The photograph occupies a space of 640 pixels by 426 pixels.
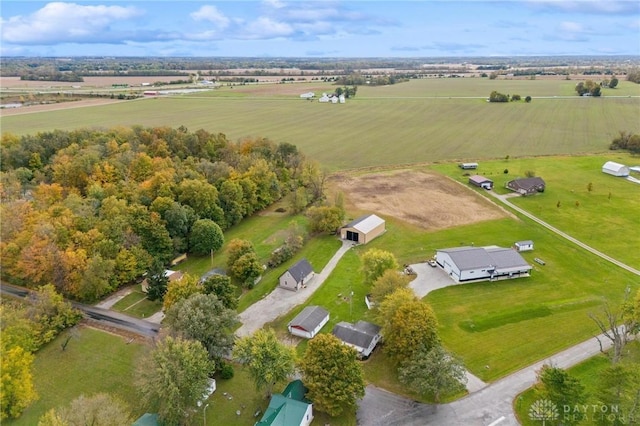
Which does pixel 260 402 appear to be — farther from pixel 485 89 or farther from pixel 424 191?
pixel 485 89

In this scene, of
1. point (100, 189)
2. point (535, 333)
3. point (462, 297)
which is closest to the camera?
point (535, 333)

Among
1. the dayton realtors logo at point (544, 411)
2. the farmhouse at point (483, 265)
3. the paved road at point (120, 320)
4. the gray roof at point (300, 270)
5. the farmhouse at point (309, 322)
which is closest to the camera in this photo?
the dayton realtors logo at point (544, 411)

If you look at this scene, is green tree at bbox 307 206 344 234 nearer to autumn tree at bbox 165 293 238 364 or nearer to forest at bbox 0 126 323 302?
forest at bbox 0 126 323 302

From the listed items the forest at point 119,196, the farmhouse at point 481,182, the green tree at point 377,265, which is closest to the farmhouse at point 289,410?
the green tree at point 377,265

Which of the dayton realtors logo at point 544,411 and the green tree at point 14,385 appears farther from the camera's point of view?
the green tree at point 14,385

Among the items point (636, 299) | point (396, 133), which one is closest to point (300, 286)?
point (636, 299)

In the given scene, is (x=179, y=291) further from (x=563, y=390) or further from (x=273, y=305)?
(x=563, y=390)

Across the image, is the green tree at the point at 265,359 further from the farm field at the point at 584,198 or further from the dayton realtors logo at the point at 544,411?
the farm field at the point at 584,198
